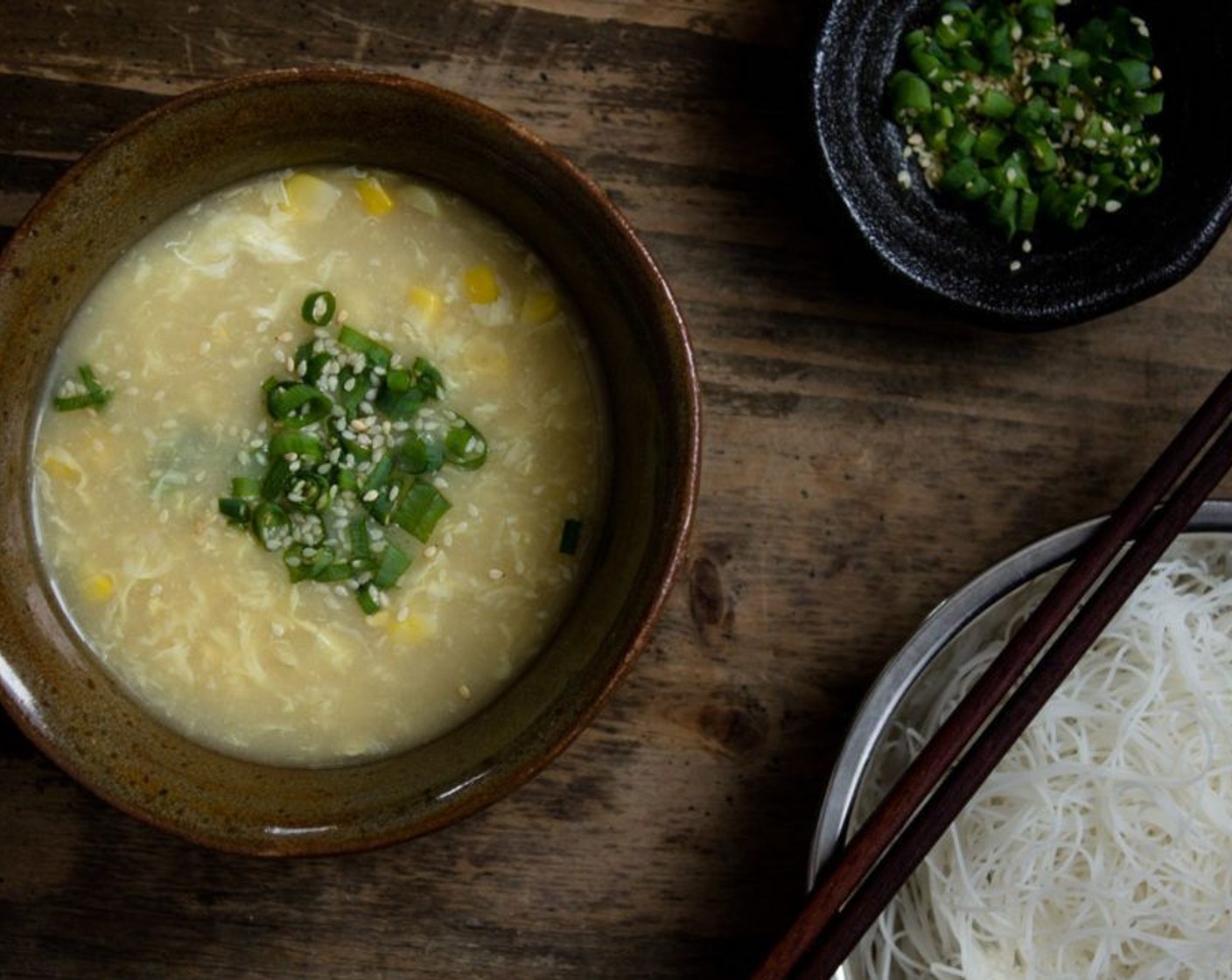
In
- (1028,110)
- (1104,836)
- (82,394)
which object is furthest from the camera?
(1028,110)

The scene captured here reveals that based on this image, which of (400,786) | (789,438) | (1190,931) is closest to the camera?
(400,786)

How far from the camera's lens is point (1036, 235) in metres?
2.43

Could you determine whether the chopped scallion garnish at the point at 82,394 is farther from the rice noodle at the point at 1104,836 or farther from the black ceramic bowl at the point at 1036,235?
the rice noodle at the point at 1104,836

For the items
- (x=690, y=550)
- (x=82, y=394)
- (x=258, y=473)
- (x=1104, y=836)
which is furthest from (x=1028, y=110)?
(x=82, y=394)

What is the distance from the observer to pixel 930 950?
7.49 ft

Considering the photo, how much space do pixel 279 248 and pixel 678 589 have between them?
2.61 feet

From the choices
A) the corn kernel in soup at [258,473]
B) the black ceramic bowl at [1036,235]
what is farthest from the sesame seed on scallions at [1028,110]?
the corn kernel in soup at [258,473]

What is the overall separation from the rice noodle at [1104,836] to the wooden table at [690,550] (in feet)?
0.69

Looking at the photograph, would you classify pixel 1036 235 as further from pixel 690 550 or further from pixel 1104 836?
pixel 1104 836

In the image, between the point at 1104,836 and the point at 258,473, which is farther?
the point at 1104,836

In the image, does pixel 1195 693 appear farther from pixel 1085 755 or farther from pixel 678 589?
pixel 678 589

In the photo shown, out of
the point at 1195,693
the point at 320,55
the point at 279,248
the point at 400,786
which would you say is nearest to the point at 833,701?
the point at 1195,693

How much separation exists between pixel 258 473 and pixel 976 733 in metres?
1.09

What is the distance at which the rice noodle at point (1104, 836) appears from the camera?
225 centimetres
